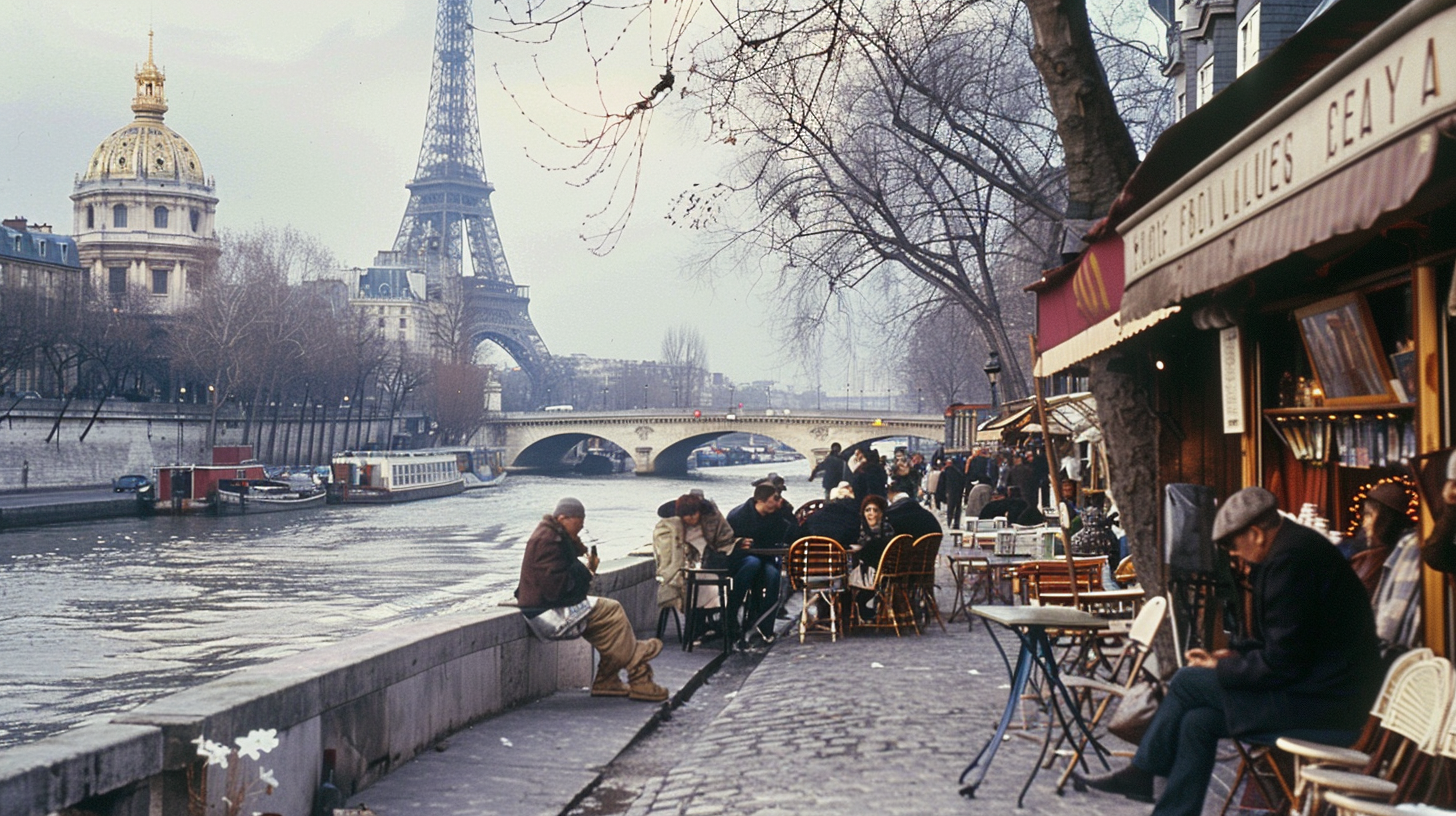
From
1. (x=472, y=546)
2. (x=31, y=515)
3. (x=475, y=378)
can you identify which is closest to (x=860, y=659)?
(x=472, y=546)

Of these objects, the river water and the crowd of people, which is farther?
the river water

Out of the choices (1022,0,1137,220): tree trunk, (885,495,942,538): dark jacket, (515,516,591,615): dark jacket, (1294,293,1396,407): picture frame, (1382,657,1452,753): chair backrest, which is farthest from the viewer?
(885,495,942,538): dark jacket

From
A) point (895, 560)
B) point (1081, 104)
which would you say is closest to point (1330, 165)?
point (1081, 104)

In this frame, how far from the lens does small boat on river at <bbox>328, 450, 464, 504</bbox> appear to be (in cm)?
5816

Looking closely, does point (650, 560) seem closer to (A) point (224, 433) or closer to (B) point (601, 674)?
(B) point (601, 674)

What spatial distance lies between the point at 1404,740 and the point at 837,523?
22.9ft

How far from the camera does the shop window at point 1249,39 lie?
1884 cm

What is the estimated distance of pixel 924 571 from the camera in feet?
35.2

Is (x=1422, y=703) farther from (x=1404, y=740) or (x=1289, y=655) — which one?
(x=1289, y=655)

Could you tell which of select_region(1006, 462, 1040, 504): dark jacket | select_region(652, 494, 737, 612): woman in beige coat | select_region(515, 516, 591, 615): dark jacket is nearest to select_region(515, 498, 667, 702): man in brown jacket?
select_region(515, 516, 591, 615): dark jacket

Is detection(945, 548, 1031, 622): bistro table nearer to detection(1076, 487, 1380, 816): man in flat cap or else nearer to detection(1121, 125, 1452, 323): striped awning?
detection(1076, 487, 1380, 816): man in flat cap

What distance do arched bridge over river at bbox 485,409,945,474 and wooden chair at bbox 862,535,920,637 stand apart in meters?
59.4

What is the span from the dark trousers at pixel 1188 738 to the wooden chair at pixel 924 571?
5.82 m

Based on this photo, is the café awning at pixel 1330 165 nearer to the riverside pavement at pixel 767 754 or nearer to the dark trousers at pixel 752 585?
the riverside pavement at pixel 767 754
